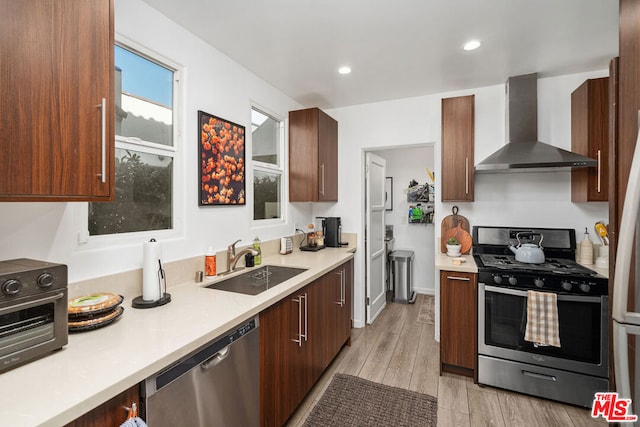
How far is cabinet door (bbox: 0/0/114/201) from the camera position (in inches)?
34.4

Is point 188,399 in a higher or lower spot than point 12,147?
lower

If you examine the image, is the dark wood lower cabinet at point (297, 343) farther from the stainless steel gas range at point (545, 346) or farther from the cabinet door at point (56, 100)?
the stainless steel gas range at point (545, 346)

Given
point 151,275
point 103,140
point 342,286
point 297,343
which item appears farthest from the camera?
point 342,286

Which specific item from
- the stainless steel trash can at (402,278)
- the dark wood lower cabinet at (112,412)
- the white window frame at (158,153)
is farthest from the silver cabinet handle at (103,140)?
the stainless steel trash can at (402,278)

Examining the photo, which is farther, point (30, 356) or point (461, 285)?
point (461, 285)

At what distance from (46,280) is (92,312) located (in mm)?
280

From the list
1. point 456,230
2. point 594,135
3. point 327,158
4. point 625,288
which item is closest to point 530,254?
point 456,230

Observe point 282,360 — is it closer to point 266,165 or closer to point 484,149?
point 266,165

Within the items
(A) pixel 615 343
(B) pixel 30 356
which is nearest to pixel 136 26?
(B) pixel 30 356

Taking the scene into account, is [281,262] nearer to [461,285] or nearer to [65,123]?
[461,285]

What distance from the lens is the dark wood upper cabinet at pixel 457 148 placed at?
2.78 metres

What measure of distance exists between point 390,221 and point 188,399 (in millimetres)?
3987

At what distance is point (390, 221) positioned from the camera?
472 cm

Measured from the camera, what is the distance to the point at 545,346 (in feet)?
6.95
